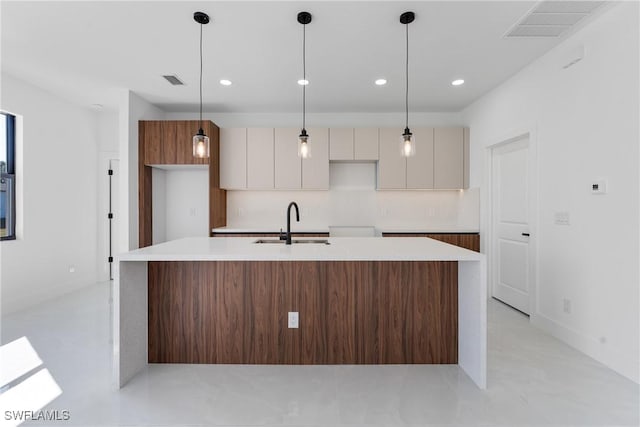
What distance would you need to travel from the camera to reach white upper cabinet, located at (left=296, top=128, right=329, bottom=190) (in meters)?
4.61

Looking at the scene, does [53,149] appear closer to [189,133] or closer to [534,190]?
[189,133]

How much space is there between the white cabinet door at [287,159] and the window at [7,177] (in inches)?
120

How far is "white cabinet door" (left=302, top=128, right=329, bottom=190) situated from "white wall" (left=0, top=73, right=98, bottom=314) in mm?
3149

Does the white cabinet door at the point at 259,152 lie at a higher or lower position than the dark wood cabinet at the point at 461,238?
higher

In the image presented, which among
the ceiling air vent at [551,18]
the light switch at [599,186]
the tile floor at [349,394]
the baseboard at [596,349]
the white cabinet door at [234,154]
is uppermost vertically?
the ceiling air vent at [551,18]

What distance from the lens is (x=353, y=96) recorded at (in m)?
4.12

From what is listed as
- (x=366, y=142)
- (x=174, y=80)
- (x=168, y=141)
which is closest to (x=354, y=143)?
(x=366, y=142)

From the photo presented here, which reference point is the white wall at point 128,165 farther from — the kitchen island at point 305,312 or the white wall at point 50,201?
the kitchen island at point 305,312

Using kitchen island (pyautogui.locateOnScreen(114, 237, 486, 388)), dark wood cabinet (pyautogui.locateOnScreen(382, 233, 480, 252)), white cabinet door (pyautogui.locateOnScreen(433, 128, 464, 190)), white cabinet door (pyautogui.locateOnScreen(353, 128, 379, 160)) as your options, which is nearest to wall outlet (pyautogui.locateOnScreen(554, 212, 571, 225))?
kitchen island (pyautogui.locateOnScreen(114, 237, 486, 388))

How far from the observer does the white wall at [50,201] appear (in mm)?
3643

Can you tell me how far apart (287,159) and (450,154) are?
2299 millimetres

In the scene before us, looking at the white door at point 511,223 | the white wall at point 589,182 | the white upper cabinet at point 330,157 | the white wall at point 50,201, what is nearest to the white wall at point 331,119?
the white upper cabinet at point 330,157

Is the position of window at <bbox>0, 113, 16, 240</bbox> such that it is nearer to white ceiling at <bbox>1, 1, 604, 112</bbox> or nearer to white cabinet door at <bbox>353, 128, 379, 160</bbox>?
white ceiling at <bbox>1, 1, 604, 112</bbox>

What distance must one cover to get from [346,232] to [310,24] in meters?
2.94
